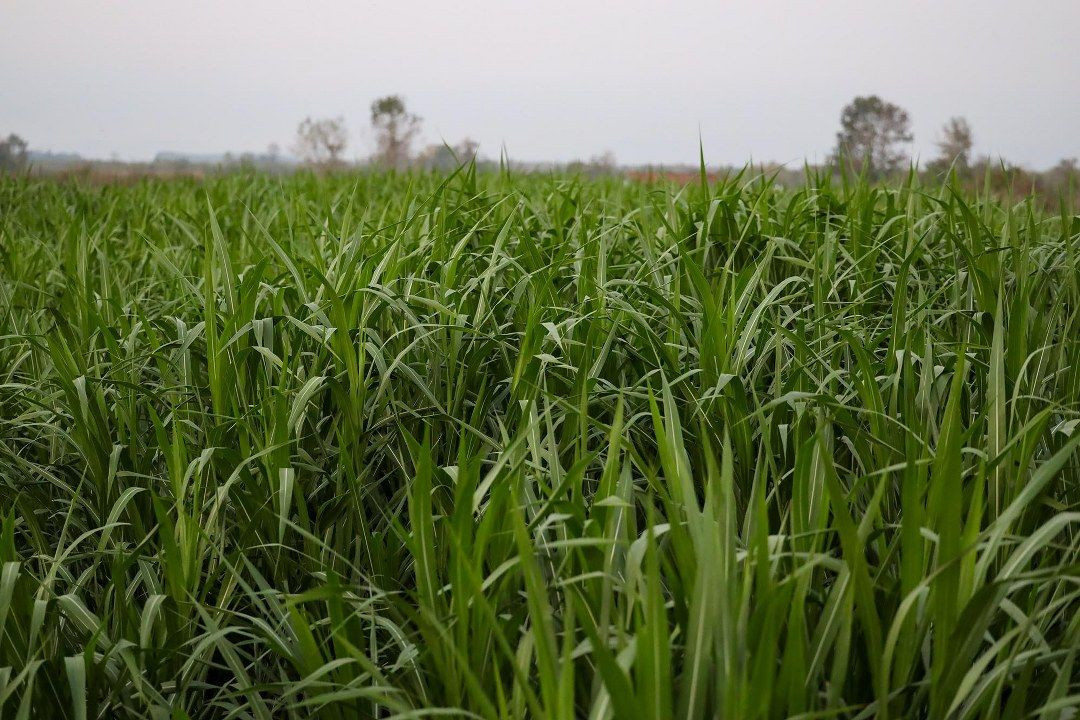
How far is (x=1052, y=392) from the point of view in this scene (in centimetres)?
145

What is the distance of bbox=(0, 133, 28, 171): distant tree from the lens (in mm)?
5344

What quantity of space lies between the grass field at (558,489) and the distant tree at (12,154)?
389 centimetres

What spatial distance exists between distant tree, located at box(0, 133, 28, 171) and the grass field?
12.8 feet

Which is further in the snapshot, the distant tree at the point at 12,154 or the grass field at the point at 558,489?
the distant tree at the point at 12,154

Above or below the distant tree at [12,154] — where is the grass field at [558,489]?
below

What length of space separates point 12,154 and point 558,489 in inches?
228

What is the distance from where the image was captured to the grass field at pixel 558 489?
0.83 metres

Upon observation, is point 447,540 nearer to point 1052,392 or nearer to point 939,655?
point 939,655

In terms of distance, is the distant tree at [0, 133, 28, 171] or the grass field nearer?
the grass field

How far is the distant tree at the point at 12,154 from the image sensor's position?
5.34 meters

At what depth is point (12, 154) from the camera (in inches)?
214

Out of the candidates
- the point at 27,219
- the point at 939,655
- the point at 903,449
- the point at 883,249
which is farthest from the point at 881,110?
the point at 939,655

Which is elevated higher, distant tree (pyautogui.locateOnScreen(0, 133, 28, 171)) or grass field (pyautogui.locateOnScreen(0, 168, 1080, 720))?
distant tree (pyautogui.locateOnScreen(0, 133, 28, 171))

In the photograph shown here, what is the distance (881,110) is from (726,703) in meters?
7.70
